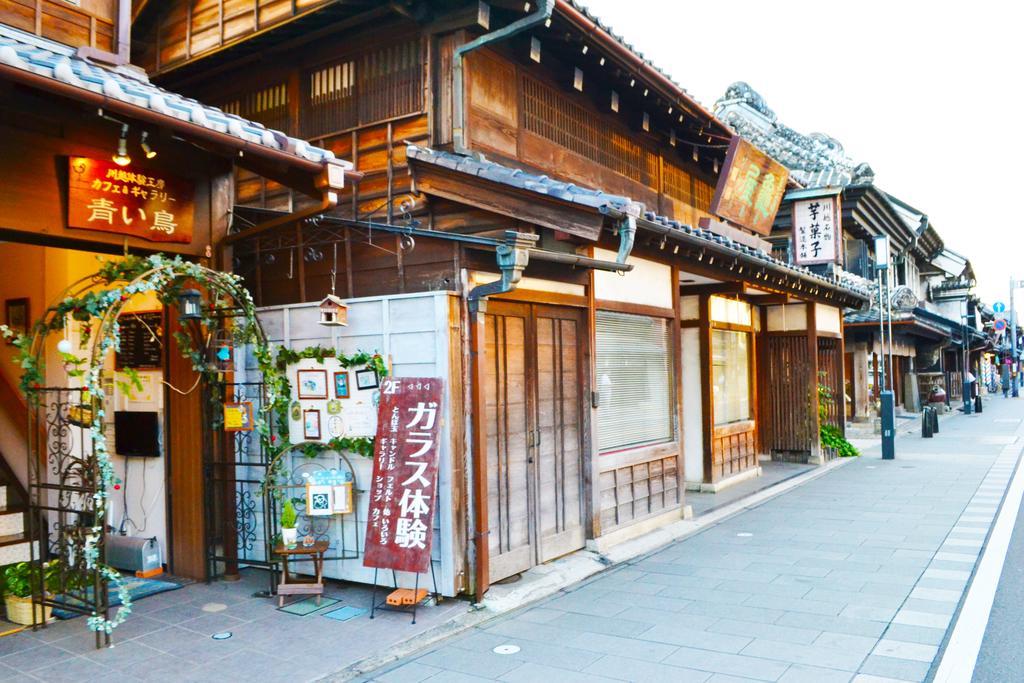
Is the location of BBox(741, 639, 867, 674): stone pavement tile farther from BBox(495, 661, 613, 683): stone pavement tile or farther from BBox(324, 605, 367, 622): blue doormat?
BBox(324, 605, 367, 622): blue doormat

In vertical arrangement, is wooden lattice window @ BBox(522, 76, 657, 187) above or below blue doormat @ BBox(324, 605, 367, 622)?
above

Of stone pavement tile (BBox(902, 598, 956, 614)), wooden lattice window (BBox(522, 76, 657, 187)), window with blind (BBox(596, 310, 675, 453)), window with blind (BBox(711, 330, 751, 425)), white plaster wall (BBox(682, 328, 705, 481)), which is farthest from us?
window with blind (BBox(711, 330, 751, 425))

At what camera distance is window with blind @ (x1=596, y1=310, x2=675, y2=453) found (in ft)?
32.1

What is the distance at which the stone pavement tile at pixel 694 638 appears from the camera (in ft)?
20.5

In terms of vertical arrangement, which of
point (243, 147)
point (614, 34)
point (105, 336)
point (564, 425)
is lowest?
point (564, 425)

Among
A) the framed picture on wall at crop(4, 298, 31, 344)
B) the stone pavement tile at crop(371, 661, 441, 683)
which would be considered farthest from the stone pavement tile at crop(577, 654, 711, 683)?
the framed picture on wall at crop(4, 298, 31, 344)

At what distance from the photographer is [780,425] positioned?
17.6 meters

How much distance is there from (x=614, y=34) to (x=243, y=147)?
5150 millimetres

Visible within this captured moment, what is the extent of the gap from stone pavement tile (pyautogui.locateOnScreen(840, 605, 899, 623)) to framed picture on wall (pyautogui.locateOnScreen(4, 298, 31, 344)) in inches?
387

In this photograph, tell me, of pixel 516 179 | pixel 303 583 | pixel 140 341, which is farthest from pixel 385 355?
pixel 140 341

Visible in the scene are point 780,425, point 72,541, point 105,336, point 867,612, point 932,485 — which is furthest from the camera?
point 780,425

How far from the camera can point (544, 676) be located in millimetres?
5637

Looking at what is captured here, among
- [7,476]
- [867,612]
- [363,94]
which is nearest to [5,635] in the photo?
[7,476]

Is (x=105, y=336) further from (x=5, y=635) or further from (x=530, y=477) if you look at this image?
(x=530, y=477)
